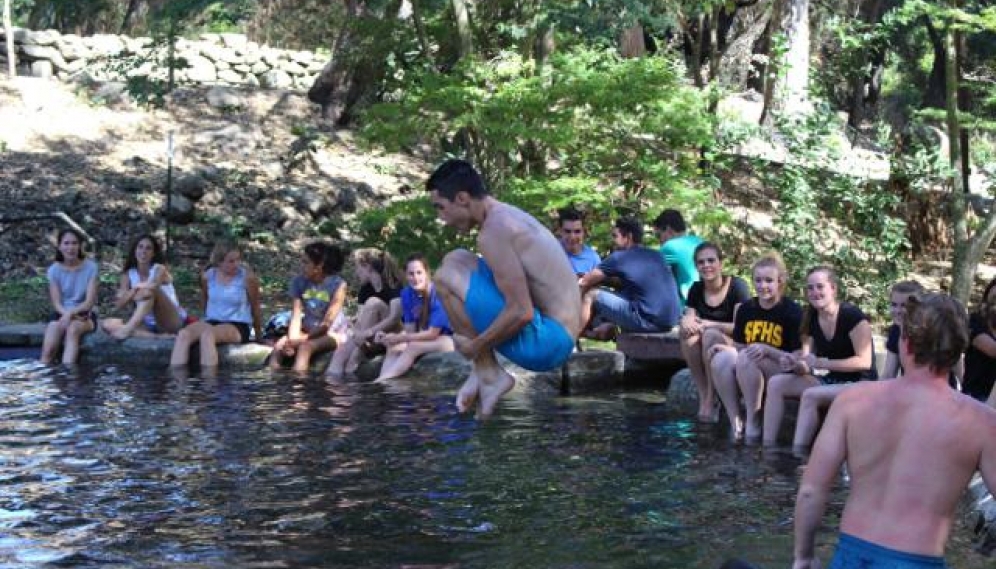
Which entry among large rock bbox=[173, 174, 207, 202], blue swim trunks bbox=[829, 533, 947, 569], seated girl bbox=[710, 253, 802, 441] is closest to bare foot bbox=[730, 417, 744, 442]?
seated girl bbox=[710, 253, 802, 441]

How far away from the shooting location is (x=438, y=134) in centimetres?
1473

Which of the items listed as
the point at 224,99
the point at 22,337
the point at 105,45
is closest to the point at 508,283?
the point at 22,337

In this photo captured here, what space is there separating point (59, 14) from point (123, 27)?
4.64 ft

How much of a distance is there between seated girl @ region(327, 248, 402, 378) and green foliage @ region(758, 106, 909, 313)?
590 cm

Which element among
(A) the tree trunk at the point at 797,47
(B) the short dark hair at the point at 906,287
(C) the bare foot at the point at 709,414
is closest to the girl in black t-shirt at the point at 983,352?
(B) the short dark hair at the point at 906,287

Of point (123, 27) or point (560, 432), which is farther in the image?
point (123, 27)

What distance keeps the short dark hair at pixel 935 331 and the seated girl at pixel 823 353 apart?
428 cm

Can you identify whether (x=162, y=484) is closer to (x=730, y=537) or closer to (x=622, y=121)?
(x=730, y=537)

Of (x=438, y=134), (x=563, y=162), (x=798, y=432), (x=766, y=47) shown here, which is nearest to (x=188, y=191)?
(x=438, y=134)

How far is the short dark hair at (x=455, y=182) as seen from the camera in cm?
721

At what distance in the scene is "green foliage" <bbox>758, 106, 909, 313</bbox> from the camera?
16312mm

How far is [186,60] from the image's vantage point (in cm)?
2495

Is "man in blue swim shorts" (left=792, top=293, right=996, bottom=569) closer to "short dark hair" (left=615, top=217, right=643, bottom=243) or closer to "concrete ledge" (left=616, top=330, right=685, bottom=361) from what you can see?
"concrete ledge" (left=616, top=330, right=685, bottom=361)

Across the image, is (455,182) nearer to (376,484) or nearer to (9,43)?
(376,484)
